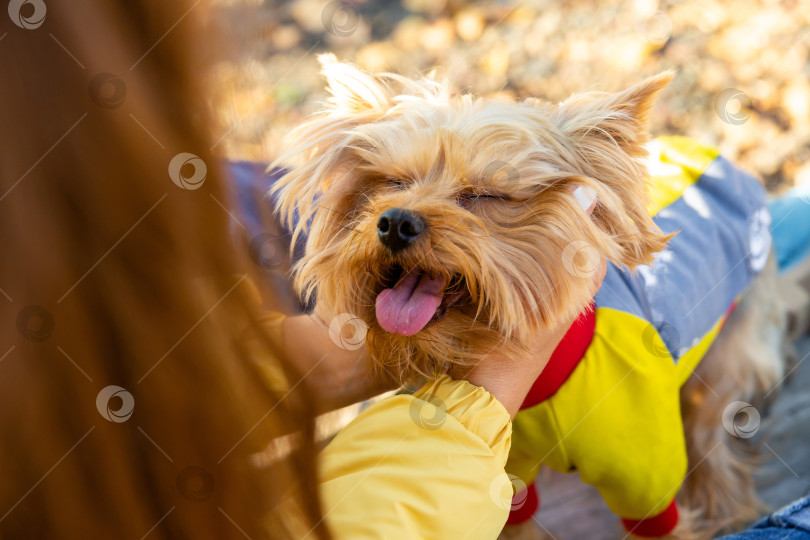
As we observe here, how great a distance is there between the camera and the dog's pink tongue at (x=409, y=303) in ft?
4.15

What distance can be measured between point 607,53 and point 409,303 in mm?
2628

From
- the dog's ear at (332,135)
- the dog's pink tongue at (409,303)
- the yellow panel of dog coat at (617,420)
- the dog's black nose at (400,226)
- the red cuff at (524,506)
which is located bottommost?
the red cuff at (524,506)

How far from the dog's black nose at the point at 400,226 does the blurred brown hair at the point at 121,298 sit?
0.47 meters

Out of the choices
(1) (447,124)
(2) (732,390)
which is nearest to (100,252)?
(1) (447,124)

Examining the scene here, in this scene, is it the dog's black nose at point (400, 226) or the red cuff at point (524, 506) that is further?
the red cuff at point (524, 506)

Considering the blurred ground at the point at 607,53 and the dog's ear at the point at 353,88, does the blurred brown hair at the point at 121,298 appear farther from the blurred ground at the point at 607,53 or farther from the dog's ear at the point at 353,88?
the blurred ground at the point at 607,53

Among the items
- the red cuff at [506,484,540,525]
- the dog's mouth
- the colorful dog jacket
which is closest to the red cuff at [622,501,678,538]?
the colorful dog jacket

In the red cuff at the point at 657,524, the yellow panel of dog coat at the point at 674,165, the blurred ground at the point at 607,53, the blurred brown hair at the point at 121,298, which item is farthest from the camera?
the blurred ground at the point at 607,53

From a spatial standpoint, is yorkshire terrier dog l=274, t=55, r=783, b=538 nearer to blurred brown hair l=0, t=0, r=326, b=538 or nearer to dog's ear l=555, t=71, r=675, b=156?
dog's ear l=555, t=71, r=675, b=156

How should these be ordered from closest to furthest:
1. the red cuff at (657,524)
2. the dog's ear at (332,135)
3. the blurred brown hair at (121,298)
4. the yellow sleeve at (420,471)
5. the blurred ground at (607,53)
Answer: the blurred brown hair at (121,298)
the yellow sleeve at (420,471)
the dog's ear at (332,135)
the red cuff at (657,524)
the blurred ground at (607,53)

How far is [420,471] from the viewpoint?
38.1 inches

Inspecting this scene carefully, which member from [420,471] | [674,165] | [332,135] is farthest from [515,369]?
[674,165]

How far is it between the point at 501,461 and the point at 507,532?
3.47 ft

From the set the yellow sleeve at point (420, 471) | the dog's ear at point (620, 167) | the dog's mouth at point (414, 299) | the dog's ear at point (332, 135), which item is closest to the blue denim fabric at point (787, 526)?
the yellow sleeve at point (420, 471)
